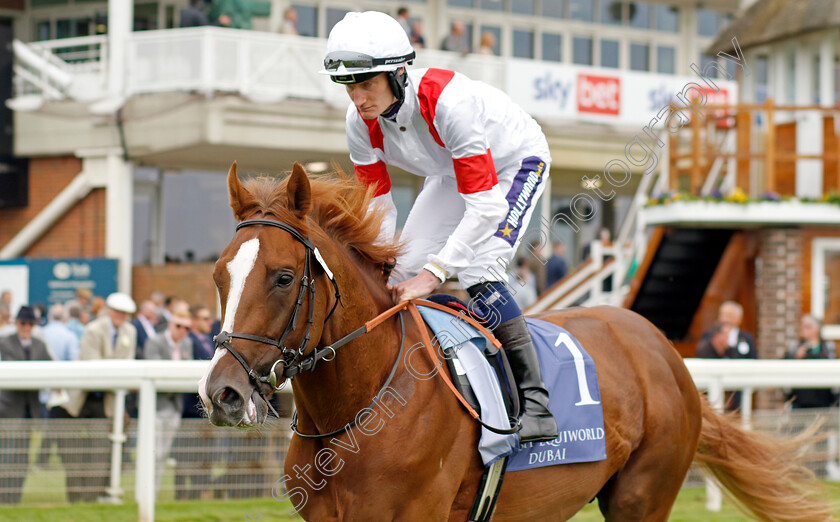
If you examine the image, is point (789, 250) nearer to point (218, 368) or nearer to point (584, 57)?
point (584, 57)

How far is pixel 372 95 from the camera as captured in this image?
289cm

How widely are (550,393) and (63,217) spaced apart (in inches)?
434

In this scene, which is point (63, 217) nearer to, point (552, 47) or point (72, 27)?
point (72, 27)

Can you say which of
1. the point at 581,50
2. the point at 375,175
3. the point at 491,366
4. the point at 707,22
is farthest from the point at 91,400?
the point at 707,22

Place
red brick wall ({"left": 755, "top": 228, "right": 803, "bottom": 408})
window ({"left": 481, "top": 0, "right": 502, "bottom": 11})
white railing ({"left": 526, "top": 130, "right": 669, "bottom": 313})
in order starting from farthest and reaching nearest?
1. window ({"left": 481, "top": 0, "right": 502, "bottom": 11})
2. white railing ({"left": 526, "top": 130, "right": 669, "bottom": 313})
3. red brick wall ({"left": 755, "top": 228, "right": 803, "bottom": 408})

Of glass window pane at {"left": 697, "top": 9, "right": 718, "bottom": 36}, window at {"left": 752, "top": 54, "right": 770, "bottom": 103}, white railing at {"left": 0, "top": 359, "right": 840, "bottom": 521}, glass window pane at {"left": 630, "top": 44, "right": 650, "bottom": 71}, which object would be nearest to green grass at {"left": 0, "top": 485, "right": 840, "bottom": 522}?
white railing at {"left": 0, "top": 359, "right": 840, "bottom": 521}

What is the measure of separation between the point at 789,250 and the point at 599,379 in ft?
24.8

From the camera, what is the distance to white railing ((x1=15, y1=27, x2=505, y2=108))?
11.2m

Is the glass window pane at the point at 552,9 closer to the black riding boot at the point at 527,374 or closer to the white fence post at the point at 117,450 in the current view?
the white fence post at the point at 117,450

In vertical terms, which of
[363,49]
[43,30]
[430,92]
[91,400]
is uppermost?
[43,30]

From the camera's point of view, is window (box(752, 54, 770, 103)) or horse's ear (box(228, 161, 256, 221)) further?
window (box(752, 54, 770, 103))

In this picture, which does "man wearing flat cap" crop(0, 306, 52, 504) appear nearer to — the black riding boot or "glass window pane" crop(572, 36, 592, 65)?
the black riding boot

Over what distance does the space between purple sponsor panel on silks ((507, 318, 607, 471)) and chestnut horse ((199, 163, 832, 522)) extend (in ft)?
0.18

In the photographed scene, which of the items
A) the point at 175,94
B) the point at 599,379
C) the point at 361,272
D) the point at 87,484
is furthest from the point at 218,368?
the point at 175,94
